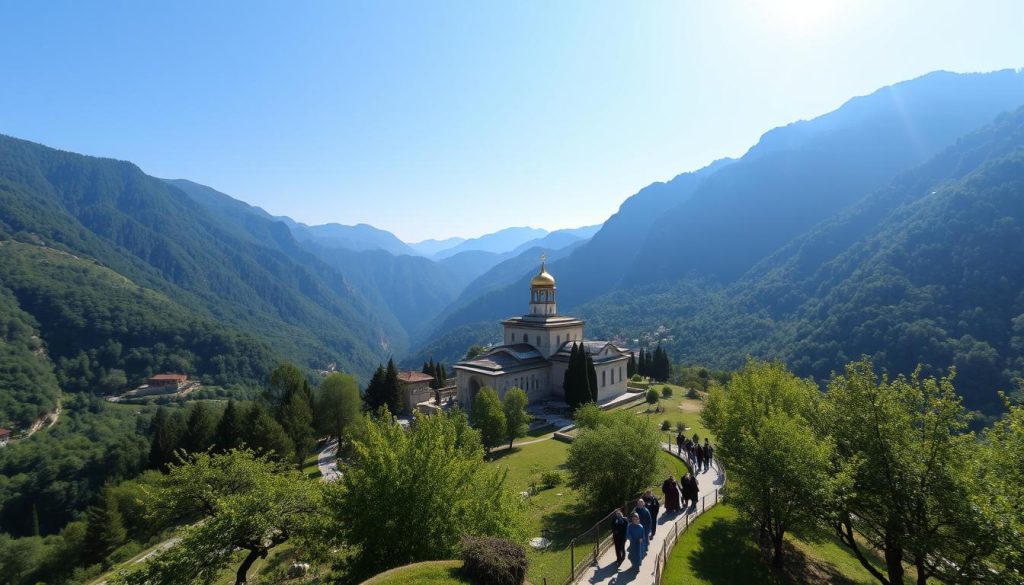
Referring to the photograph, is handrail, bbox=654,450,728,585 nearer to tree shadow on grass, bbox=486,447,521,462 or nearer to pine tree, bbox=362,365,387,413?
tree shadow on grass, bbox=486,447,521,462

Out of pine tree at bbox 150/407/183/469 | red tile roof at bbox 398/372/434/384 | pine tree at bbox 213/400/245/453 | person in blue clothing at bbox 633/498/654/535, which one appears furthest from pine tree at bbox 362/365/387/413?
person in blue clothing at bbox 633/498/654/535

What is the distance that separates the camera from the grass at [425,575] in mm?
8547

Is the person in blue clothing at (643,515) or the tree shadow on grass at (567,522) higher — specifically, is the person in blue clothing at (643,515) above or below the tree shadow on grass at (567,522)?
above

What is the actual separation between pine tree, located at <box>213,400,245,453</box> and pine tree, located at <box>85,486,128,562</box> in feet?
22.8

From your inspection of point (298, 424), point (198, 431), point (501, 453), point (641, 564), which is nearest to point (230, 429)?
point (198, 431)

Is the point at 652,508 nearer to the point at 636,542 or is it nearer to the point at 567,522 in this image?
the point at 636,542

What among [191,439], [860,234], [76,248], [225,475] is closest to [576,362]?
[225,475]

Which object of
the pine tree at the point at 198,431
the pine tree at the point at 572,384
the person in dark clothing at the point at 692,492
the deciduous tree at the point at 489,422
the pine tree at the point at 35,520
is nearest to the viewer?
the person in dark clothing at the point at 692,492

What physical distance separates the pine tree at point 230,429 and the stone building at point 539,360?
65.6ft

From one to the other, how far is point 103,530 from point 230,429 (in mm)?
9103

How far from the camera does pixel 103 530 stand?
2953 cm

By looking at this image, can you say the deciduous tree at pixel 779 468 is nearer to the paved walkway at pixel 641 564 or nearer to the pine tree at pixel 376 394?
the paved walkway at pixel 641 564

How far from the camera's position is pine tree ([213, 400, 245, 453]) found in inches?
1390

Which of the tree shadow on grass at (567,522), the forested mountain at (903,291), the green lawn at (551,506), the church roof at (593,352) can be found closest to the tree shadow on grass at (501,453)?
Answer: the green lawn at (551,506)
